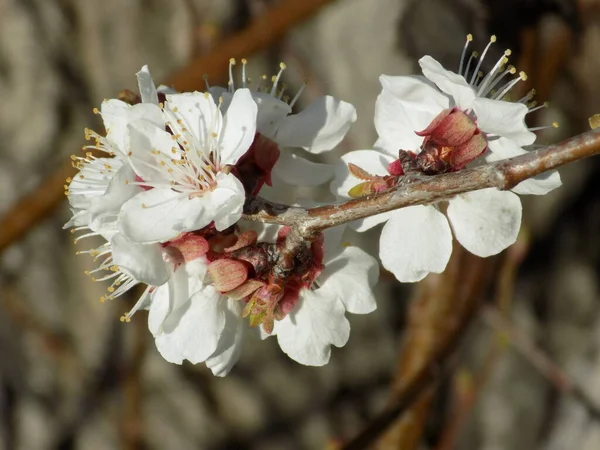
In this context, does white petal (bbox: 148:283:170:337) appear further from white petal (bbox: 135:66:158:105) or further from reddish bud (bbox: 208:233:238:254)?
white petal (bbox: 135:66:158:105)

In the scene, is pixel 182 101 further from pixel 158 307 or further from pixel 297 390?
pixel 297 390

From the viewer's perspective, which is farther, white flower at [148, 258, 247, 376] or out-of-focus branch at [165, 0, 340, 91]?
out-of-focus branch at [165, 0, 340, 91]

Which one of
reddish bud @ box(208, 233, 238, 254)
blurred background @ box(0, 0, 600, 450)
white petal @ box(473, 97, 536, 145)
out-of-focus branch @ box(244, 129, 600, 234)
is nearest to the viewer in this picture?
out-of-focus branch @ box(244, 129, 600, 234)

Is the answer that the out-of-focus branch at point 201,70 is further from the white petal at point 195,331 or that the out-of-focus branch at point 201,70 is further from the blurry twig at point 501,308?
the white petal at point 195,331

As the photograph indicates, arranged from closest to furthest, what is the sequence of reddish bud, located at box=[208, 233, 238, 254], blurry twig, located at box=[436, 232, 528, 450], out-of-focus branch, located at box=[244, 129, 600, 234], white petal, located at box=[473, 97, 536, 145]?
out-of-focus branch, located at box=[244, 129, 600, 234], white petal, located at box=[473, 97, 536, 145], reddish bud, located at box=[208, 233, 238, 254], blurry twig, located at box=[436, 232, 528, 450]

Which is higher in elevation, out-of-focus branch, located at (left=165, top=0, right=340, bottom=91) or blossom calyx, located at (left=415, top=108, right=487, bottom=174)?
out-of-focus branch, located at (left=165, top=0, right=340, bottom=91)

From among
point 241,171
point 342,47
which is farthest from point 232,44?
point 241,171

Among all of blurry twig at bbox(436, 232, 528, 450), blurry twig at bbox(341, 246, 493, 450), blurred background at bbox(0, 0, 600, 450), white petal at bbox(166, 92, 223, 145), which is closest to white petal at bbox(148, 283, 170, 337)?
white petal at bbox(166, 92, 223, 145)

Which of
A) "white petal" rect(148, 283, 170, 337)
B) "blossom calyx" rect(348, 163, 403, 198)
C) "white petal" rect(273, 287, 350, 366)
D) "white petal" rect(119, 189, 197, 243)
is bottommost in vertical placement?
"white petal" rect(273, 287, 350, 366)

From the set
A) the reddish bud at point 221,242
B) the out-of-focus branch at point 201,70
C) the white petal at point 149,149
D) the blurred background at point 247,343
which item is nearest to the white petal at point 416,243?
the reddish bud at point 221,242
